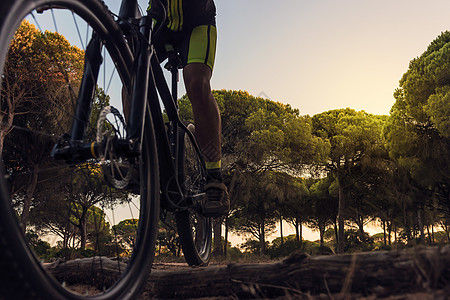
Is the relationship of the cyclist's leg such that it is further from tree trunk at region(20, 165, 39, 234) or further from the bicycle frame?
tree trunk at region(20, 165, 39, 234)

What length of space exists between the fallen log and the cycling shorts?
137cm

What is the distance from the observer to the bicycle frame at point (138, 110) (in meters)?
1.28

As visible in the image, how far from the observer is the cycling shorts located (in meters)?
→ 2.15

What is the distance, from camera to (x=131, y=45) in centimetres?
171

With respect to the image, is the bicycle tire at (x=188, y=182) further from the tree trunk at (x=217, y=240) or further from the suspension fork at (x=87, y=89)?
the tree trunk at (x=217, y=240)

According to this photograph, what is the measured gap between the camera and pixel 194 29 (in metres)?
2.21

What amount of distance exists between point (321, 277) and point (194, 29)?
1.78 metres

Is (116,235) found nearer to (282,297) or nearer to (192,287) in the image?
(192,287)

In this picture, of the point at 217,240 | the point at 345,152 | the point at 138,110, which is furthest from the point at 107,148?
the point at 345,152

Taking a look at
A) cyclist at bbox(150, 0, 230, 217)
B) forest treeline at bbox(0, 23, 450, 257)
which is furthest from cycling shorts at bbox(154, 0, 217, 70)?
forest treeline at bbox(0, 23, 450, 257)

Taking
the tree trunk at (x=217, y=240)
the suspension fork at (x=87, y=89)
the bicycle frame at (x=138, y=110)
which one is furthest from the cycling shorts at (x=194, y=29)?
the tree trunk at (x=217, y=240)

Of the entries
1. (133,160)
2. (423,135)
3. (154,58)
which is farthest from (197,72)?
(423,135)

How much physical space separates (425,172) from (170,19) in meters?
15.5

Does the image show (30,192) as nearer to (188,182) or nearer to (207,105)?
(188,182)
